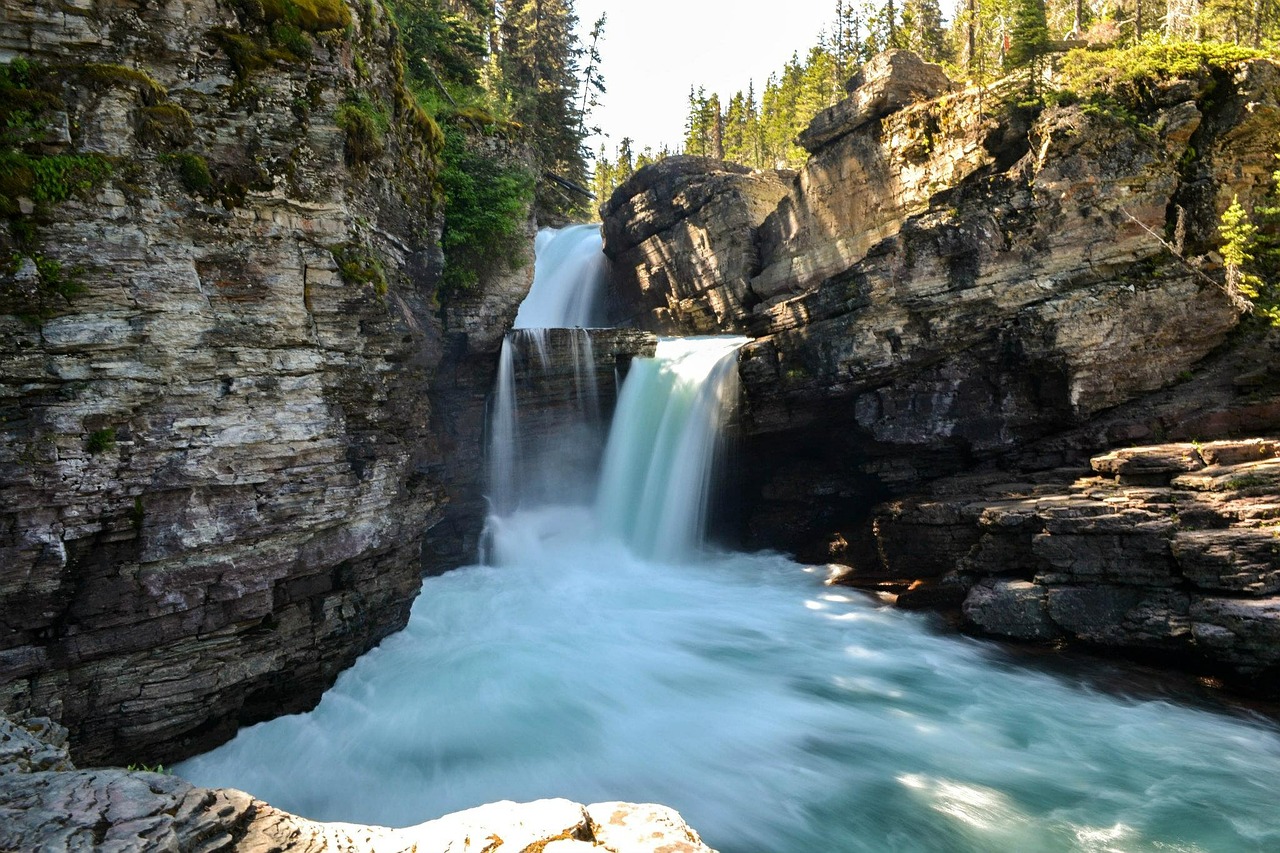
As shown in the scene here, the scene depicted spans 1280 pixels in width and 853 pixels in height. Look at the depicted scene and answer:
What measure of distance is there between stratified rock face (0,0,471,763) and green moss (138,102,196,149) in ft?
0.09

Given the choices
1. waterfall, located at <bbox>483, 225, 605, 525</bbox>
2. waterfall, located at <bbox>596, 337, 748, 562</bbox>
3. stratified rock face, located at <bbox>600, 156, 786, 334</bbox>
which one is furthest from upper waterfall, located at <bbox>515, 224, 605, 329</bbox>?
waterfall, located at <bbox>596, 337, 748, 562</bbox>

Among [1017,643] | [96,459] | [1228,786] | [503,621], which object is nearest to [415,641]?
[503,621]

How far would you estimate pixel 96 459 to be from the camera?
7.46 m

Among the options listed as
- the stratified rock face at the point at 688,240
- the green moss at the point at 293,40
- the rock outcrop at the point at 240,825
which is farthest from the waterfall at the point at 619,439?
the rock outcrop at the point at 240,825

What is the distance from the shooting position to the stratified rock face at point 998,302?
1256 centimetres

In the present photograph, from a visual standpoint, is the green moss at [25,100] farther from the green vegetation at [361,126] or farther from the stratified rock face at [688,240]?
the stratified rock face at [688,240]

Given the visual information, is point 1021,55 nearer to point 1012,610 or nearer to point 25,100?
point 1012,610

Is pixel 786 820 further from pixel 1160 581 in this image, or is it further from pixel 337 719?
pixel 1160 581

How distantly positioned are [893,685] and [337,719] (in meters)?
8.60

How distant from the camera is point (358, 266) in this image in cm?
954

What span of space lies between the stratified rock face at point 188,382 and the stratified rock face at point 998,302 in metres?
10.0

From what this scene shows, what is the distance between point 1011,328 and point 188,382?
47.5 ft

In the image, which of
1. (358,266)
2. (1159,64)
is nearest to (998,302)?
(1159,64)

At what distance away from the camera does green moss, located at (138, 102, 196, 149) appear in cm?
789
